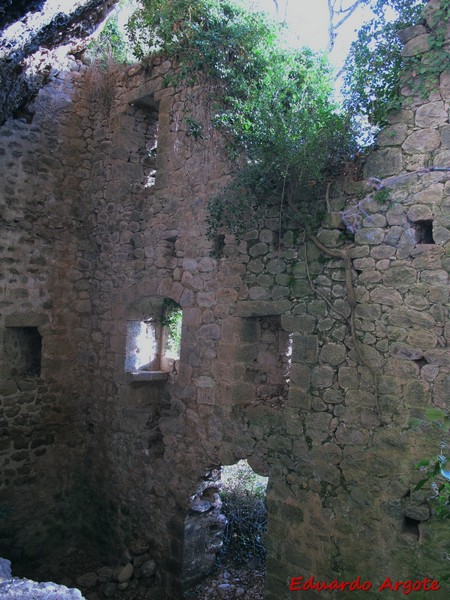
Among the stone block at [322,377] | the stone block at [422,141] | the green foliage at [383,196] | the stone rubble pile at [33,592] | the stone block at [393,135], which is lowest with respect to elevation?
the stone rubble pile at [33,592]

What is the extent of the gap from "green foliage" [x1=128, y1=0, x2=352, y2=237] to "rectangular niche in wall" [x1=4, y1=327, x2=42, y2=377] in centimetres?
299

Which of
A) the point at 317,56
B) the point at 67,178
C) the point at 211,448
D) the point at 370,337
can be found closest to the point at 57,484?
the point at 211,448

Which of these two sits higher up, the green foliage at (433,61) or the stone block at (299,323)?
the green foliage at (433,61)

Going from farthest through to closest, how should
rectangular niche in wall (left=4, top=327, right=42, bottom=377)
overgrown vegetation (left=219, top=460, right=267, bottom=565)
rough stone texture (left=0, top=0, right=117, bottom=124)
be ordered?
1. rectangular niche in wall (left=4, top=327, right=42, bottom=377)
2. overgrown vegetation (left=219, top=460, right=267, bottom=565)
3. rough stone texture (left=0, top=0, right=117, bottom=124)

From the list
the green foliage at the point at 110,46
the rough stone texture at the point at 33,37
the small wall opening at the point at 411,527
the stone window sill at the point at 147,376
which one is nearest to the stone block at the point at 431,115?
the small wall opening at the point at 411,527

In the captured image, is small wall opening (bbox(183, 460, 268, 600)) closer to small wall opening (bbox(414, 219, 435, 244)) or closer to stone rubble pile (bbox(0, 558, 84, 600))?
small wall opening (bbox(414, 219, 435, 244))

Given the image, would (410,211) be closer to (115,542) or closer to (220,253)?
(220,253)

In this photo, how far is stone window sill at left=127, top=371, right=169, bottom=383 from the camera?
584 cm

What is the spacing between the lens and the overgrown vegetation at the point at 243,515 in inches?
235

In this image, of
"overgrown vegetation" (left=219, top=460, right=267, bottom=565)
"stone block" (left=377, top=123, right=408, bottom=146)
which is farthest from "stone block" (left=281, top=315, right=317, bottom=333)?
"overgrown vegetation" (left=219, top=460, right=267, bottom=565)

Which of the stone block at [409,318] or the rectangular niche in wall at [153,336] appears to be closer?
the stone block at [409,318]

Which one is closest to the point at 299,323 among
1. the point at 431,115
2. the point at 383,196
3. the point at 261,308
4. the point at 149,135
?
the point at 261,308

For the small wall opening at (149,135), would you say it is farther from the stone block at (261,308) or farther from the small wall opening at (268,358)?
the small wall opening at (268,358)

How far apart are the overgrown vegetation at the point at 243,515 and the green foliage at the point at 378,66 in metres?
4.41
